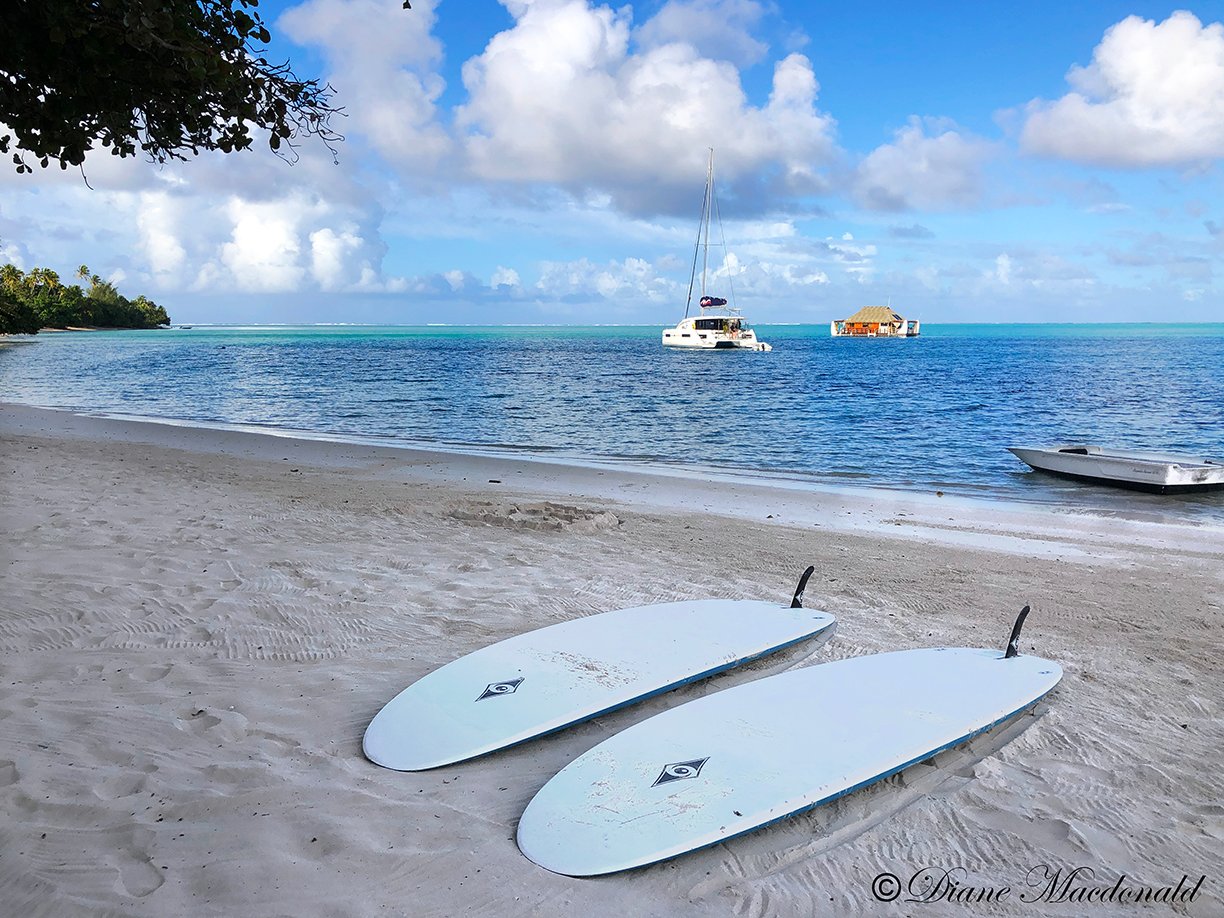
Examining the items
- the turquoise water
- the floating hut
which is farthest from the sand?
the floating hut

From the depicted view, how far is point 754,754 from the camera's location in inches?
119

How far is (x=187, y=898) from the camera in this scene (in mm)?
2244

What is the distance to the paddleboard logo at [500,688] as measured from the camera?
11.7 feet

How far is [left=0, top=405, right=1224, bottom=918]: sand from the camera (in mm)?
2428

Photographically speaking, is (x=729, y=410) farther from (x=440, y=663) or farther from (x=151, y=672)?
(x=151, y=672)

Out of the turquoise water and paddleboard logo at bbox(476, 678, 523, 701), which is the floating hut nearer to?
the turquoise water

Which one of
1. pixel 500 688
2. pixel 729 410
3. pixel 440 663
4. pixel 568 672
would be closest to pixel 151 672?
pixel 440 663

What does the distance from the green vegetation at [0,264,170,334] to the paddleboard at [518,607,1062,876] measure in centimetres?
6011

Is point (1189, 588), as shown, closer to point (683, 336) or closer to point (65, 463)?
point (65, 463)

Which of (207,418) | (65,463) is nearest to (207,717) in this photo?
(65,463)

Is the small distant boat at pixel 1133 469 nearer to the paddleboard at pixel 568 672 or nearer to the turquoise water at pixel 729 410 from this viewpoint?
the turquoise water at pixel 729 410

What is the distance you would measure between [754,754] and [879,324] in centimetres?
12230

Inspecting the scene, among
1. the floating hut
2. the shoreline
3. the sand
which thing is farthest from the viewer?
the floating hut

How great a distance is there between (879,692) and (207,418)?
1972cm
